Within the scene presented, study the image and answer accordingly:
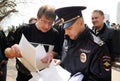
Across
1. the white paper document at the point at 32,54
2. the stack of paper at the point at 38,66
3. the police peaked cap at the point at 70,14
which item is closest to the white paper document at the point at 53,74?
the stack of paper at the point at 38,66

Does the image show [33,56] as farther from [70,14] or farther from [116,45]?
[116,45]

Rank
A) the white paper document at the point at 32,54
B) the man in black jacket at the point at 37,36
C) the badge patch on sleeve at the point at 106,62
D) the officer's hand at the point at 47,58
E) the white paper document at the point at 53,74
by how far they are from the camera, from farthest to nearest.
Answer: the man in black jacket at the point at 37,36 → the officer's hand at the point at 47,58 → the white paper document at the point at 32,54 → the white paper document at the point at 53,74 → the badge patch on sleeve at the point at 106,62

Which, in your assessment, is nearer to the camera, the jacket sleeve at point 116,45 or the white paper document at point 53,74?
the jacket sleeve at point 116,45

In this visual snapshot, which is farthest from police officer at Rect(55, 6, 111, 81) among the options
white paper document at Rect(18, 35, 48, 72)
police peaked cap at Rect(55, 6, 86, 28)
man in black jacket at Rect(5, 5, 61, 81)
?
man in black jacket at Rect(5, 5, 61, 81)

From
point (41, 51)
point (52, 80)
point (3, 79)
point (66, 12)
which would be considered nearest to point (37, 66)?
point (41, 51)

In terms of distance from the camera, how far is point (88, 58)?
2.56 m

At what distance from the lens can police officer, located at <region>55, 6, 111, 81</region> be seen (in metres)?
2.51

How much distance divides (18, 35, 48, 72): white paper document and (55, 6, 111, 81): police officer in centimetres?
28

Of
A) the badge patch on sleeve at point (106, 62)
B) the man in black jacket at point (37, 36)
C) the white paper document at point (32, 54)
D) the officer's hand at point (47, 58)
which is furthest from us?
the man in black jacket at point (37, 36)

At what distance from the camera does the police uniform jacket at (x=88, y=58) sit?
251cm

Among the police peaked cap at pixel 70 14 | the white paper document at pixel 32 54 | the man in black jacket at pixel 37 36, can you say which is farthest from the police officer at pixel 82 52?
the man in black jacket at pixel 37 36

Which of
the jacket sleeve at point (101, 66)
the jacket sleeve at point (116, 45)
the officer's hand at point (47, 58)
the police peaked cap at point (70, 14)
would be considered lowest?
the officer's hand at point (47, 58)

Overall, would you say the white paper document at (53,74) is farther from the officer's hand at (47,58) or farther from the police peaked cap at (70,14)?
the police peaked cap at (70,14)

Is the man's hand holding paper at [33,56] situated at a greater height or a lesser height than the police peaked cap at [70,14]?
lesser
